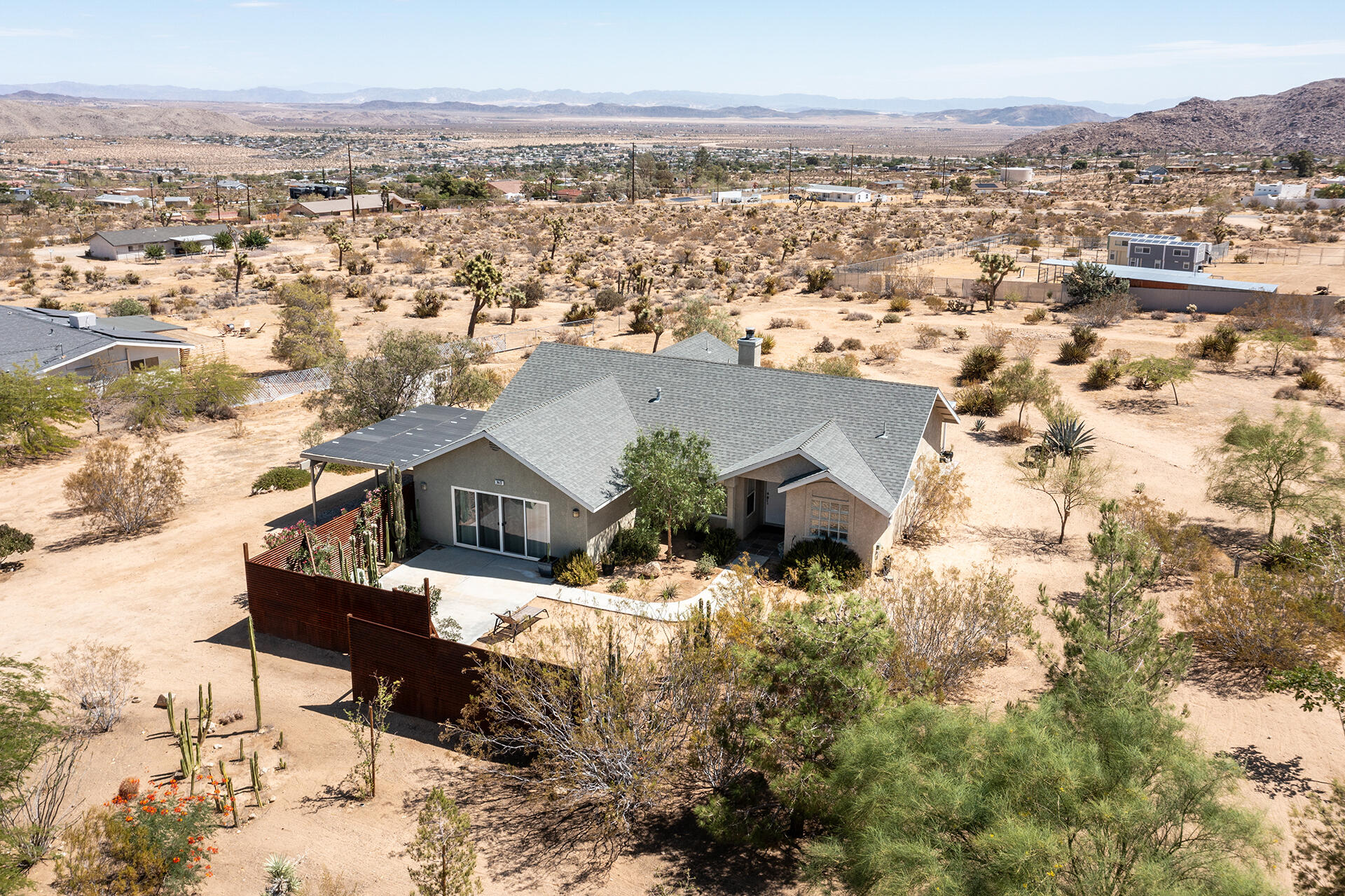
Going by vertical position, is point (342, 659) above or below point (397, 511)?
below

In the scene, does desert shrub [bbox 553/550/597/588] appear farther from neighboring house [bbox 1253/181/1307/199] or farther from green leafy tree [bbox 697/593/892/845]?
neighboring house [bbox 1253/181/1307/199]

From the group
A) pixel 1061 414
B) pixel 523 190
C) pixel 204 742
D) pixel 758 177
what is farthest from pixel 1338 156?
pixel 204 742

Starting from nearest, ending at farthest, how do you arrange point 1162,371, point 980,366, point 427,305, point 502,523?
1. point 502,523
2. point 1162,371
3. point 980,366
4. point 427,305

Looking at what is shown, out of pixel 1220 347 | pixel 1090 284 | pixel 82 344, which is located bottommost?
pixel 1220 347

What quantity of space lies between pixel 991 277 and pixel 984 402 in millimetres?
21945

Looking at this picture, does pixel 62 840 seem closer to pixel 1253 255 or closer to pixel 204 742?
pixel 204 742

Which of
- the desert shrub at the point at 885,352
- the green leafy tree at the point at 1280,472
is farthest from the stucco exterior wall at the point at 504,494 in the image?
the desert shrub at the point at 885,352

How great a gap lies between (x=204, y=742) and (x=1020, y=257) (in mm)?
66839

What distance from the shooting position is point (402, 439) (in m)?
23.8

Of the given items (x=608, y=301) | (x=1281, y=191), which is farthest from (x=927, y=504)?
(x=1281, y=191)

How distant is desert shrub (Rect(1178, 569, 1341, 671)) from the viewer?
55.0ft

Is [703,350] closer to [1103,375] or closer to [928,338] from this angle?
[1103,375]

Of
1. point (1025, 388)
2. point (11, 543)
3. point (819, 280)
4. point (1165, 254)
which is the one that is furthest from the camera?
point (1165, 254)

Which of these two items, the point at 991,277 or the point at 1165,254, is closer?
the point at 991,277
